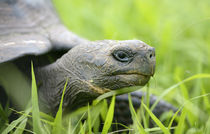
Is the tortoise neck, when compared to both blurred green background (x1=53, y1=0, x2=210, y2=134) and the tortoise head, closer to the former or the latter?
the tortoise head

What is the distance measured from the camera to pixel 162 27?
141 inches

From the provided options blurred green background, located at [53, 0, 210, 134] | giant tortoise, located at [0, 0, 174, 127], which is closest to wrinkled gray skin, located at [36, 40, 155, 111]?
giant tortoise, located at [0, 0, 174, 127]

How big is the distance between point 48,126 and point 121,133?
1.52 feet

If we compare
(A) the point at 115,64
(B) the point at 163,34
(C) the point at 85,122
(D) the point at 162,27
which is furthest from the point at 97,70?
(D) the point at 162,27

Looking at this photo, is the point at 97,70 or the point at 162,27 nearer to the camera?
the point at 97,70

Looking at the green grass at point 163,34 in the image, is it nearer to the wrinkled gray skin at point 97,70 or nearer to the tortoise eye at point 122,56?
the wrinkled gray skin at point 97,70

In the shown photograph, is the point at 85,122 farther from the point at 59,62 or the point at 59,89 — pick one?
the point at 59,62

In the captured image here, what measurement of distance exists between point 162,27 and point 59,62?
2.13 metres

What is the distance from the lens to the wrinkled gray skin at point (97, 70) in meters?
1.49

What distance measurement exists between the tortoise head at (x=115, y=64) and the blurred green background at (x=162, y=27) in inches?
30.9

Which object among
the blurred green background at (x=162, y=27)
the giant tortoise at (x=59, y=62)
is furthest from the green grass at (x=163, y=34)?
the giant tortoise at (x=59, y=62)

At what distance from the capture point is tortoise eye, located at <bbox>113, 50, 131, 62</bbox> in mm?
1499

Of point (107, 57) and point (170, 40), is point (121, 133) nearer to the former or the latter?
point (107, 57)

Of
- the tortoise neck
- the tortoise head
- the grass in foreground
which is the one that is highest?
the tortoise head
